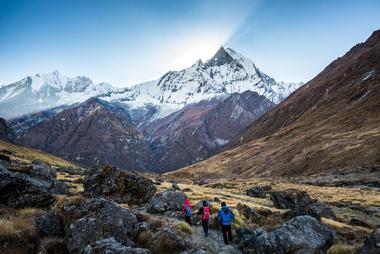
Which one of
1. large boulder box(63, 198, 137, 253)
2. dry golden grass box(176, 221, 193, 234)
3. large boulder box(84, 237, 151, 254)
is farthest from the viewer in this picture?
dry golden grass box(176, 221, 193, 234)

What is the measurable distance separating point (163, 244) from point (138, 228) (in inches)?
108

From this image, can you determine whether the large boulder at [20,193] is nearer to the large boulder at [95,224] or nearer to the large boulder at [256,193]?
the large boulder at [95,224]

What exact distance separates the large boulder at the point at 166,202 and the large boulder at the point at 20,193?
8662mm

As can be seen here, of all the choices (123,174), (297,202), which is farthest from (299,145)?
(123,174)

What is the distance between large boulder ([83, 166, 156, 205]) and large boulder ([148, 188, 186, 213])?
3.41 metres

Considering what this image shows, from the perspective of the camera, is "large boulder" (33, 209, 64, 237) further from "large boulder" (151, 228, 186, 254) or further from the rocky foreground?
"large boulder" (151, 228, 186, 254)

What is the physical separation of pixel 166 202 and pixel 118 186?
590 centimetres

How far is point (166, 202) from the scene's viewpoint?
32531mm

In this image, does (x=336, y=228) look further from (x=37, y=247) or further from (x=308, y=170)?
(x=308, y=170)

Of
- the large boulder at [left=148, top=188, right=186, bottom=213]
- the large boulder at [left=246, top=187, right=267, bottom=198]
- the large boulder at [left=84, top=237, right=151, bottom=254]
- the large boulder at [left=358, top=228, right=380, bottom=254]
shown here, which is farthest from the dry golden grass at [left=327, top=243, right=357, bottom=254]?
the large boulder at [left=246, top=187, right=267, bottom=198]

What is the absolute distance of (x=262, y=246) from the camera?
62.0 ft

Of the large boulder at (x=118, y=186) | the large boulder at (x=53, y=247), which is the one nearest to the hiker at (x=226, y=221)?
the large boulder at (x=53, y=247)

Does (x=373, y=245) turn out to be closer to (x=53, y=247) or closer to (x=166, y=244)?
(x=166, y=244)

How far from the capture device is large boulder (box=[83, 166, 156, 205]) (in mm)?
35469
